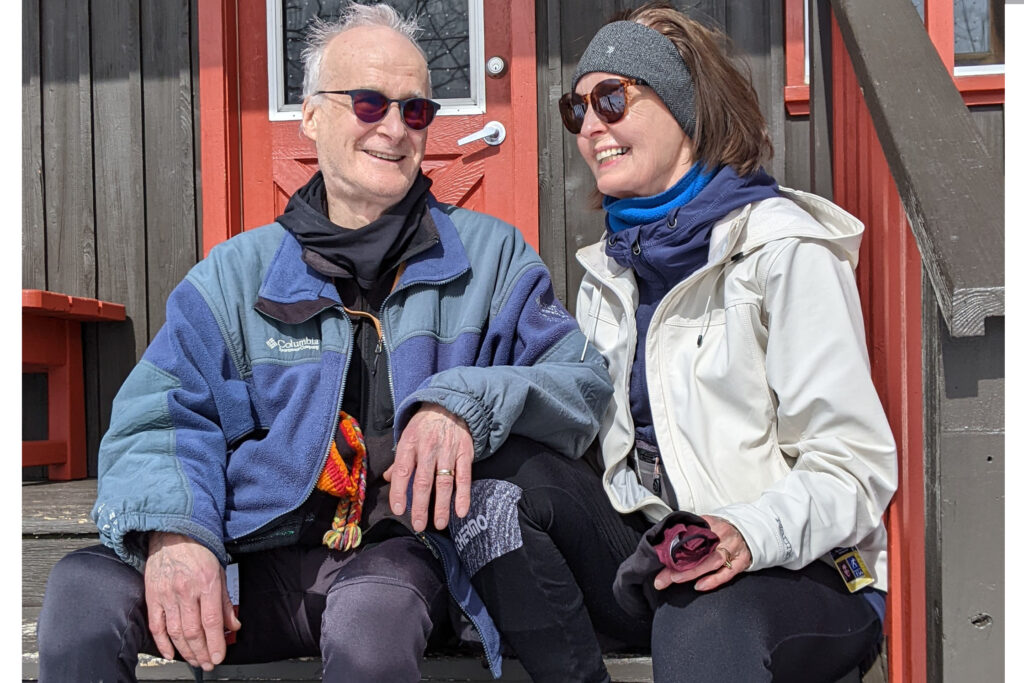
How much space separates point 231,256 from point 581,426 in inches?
30.8

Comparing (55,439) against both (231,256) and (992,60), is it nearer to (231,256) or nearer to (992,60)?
(231,256)

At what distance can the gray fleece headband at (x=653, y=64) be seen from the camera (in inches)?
73.3

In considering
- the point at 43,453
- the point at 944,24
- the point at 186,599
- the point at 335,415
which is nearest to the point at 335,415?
the point at 335,415

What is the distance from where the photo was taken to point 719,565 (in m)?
1.36

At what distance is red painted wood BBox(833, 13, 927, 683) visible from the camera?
1.52m

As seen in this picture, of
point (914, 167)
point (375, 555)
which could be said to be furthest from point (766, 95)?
point (375, 555)

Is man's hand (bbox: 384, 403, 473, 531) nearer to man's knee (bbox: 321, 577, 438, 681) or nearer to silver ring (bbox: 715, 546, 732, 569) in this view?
man's knee (bbox: 321, 577, 438, 681)

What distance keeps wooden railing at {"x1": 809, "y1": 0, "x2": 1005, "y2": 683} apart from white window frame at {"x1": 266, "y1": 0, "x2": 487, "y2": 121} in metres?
1.67

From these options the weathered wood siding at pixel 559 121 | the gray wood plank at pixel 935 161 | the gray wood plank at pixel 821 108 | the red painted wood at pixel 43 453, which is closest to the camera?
the gray wood plank at pixel 935 161

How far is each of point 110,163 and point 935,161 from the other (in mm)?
2970

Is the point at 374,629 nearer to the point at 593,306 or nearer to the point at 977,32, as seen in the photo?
the point at 593,306

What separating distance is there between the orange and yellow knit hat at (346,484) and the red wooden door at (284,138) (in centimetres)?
173

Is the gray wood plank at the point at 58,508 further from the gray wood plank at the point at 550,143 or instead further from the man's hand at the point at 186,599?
the gray wood plank at the point at 550,143

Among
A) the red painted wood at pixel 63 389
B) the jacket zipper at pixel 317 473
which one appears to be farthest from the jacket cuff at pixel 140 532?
the red painted wood at pixel 63 389
